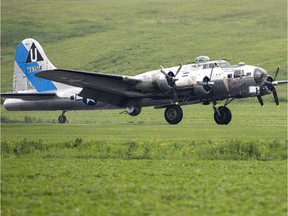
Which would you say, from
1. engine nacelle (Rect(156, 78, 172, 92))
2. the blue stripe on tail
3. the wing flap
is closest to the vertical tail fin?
the blue stripe on tail

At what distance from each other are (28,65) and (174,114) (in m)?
12.7

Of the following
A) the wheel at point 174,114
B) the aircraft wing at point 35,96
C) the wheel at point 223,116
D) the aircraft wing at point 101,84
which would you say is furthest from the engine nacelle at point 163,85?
the aircraft wing at point 35,96

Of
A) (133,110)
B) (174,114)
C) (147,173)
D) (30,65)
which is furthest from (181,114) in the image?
(147,173)

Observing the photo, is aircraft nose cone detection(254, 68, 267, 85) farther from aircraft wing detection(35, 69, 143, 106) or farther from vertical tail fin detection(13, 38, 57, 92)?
vertical tail fin detection(13, 38, 57, 92)

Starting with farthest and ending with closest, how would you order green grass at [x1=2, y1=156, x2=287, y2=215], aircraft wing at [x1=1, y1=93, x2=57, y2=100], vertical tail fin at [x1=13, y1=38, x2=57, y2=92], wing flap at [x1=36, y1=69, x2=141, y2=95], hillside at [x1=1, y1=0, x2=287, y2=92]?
hillside at [x1=1, y1=0, x2=287, y2=92] < vertical tail fin at [x1=13, y1=38, x2=57, y2=92] < aircraft wing at [x1=1, y1=93, x2=57, y2=100] < wing flap at [x1=36, y1=69, x2=141, y2=95] < green grass at [x1=2, y1=156, x2=287, y2=215]

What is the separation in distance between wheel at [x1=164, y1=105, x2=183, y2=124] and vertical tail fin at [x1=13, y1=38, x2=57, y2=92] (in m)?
10.9

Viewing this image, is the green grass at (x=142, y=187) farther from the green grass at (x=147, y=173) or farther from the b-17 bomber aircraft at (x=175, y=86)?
the b-17 bomber aircraft at (x=175, y=86)

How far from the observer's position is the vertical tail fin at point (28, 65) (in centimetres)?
5147

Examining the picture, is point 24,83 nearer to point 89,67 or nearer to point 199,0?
point 89,67

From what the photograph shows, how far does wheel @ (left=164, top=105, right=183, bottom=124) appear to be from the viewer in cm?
4325

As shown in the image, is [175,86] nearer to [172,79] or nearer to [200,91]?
[172,79]

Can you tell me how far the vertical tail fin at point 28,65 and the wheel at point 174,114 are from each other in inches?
429

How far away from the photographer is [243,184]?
20859 millimetres

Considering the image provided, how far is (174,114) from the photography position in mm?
43469
